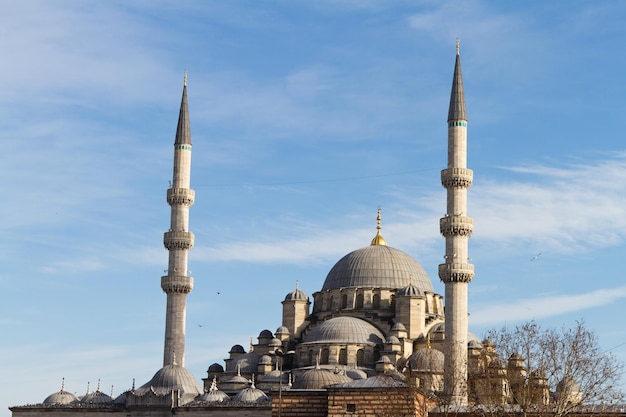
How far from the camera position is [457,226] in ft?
171

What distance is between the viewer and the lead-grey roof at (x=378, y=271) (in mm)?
63638

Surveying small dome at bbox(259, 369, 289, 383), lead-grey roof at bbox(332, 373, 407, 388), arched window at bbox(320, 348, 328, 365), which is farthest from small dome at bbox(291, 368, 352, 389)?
lead-grey roof at bbox(332, 373, 407, 388)

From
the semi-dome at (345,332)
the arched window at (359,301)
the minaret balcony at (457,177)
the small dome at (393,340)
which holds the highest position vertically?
the minaret balcony at (457,177)

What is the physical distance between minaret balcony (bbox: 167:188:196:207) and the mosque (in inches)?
1.9

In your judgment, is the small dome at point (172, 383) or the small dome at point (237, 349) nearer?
the small dome at point (172, 383)

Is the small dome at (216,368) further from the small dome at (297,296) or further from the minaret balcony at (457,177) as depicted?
the minaret balcony at (457,177)

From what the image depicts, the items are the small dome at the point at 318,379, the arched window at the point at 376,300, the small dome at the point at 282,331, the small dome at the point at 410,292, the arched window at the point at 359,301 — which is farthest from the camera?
the arched window at the point at 359,301

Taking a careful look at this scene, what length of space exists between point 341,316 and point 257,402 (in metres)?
12.5

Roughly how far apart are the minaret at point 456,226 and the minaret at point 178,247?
13.2 meters

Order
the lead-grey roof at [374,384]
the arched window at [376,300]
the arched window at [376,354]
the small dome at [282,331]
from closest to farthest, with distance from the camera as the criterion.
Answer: the lead-grey roof at [374,384] → the arched window at [376,354] → the small dome at [282,331] → the arched window at [376,300]

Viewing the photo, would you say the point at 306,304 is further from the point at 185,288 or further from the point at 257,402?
the point at 257,402

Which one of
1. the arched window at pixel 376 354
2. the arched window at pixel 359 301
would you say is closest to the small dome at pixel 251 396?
the arched window at pixel 376 354

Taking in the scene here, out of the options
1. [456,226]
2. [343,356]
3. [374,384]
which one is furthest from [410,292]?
[374,384]

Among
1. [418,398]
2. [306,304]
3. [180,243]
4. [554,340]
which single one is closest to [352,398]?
[418,398]
